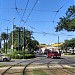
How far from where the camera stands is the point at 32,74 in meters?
24.3

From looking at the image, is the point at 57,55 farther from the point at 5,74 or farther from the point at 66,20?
the point at 5,74

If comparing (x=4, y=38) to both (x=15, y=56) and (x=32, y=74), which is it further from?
(x=32, y=74)

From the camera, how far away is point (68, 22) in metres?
59.0

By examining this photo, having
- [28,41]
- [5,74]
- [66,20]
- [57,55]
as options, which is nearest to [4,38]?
[28,41]

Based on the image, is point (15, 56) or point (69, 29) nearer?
point (69, 29)

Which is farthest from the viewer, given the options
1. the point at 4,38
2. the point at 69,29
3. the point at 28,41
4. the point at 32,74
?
the point at 4,38

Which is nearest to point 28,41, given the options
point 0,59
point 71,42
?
point 71,42

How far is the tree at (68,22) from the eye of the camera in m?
55.0

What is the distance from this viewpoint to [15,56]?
6838 cm

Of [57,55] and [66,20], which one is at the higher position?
[66,20]

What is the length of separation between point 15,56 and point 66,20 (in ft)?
50.7

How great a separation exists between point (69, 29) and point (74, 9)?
21.6ft

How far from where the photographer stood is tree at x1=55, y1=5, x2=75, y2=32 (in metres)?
55.0

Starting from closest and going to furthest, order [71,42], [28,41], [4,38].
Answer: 1. [28,41]
2. [71,42]
3. [4,38]
